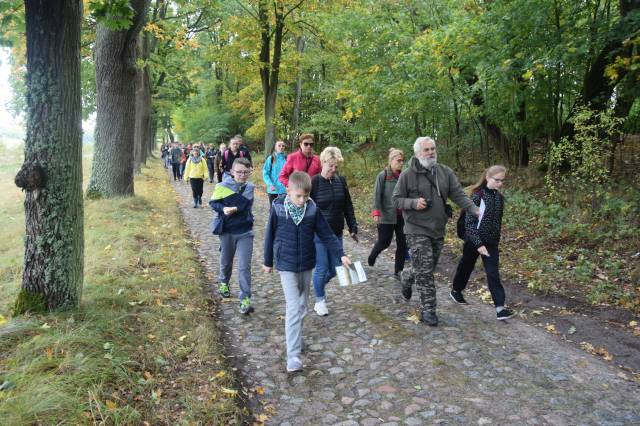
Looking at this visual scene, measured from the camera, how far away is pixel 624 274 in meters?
6.70

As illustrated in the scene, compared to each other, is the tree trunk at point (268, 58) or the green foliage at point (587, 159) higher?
the tree trunk at point (268, 58)

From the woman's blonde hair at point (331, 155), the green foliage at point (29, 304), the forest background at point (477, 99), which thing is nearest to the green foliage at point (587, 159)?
the forest background at point (477, 99)

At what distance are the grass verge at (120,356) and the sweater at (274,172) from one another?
2.91m

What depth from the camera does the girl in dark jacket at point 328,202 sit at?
591 cm

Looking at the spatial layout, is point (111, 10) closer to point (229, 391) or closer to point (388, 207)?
point (229, 391)

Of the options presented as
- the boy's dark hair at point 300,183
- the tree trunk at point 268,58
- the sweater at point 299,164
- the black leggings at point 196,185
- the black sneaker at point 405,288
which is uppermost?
the tree trunk at point 268,58

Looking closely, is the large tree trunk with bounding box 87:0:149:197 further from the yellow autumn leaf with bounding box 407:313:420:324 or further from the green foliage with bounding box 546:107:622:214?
the green foliage with bounding box 546:107:622:214

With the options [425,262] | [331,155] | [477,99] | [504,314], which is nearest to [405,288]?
[425,262]

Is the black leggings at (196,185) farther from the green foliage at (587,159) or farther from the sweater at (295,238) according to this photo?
the sweater at (295,238)

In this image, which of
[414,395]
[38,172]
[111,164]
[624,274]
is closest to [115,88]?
[111,164]

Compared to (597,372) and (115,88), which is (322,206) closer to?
(597,372)

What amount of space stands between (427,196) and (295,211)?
66.8 inches

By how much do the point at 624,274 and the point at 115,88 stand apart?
457 inches

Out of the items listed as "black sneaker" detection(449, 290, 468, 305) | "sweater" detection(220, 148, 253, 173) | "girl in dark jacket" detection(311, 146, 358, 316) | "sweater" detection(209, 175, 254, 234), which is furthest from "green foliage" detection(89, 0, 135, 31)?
"sweater" detection(220, 148, 253, 173)
